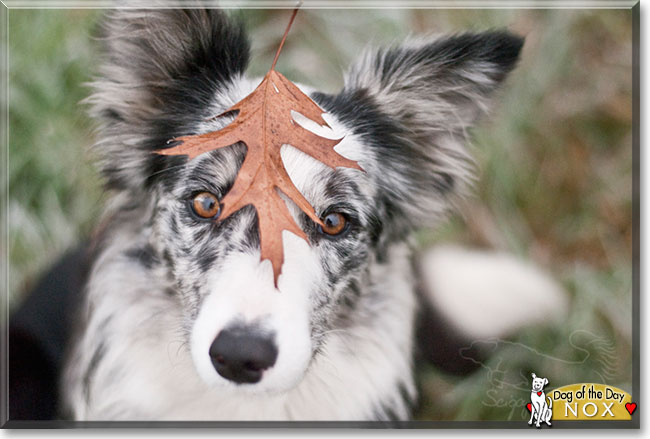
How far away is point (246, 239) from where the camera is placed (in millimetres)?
1344

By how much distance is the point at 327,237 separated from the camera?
4.72ft

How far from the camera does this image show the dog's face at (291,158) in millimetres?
1357

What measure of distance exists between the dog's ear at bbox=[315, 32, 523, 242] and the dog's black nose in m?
0.55

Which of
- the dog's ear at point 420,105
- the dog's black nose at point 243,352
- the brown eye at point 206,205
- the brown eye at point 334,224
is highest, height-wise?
the dog's ear at point 420,105

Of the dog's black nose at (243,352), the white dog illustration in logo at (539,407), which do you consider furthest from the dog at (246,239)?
the white dog illustration in logo at (539,407)

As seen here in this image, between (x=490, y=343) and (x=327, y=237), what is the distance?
76cm

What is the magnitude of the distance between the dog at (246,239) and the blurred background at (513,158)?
6.2 inches

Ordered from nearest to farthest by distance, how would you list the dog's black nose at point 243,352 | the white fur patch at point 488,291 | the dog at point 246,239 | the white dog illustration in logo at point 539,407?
the dog's black nose at point 243,352 < the dog at point 246,239 < the white dog illustration in logo at point 539,407 < the white fur patch at point 488,291

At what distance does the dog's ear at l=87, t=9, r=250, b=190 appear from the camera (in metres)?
1.47

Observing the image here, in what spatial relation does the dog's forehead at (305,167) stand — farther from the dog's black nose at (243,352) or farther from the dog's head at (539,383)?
the dog's head at (539,383)

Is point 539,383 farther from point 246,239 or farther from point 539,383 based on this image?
point 246,239

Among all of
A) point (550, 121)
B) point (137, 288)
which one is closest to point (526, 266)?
point (550, 121)

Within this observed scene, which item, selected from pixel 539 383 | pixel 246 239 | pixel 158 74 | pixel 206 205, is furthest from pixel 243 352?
pixel 539 383

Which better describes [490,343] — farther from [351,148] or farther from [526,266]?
[351,148]
